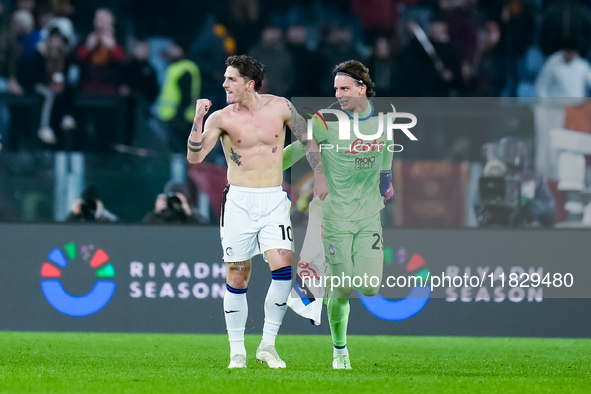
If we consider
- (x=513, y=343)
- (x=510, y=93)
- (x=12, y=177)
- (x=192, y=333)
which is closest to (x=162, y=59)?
(x=12, y=177)

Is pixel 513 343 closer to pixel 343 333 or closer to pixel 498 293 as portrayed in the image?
pixel 498 293

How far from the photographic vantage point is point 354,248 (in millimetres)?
7102

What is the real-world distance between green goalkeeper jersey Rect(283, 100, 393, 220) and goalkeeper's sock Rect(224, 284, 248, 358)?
814 millimetres

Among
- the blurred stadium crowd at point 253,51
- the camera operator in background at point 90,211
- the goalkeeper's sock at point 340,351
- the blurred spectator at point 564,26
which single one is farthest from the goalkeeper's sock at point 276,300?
the blurred spectator at point 564,26

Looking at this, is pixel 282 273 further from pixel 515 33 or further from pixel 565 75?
pixel 515 33

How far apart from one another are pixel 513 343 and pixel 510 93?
105 inches

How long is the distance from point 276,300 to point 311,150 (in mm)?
1061

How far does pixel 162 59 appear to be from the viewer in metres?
10.7

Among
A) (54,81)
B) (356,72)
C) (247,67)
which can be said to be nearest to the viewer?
(247,67)

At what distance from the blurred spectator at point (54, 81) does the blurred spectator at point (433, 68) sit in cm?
333

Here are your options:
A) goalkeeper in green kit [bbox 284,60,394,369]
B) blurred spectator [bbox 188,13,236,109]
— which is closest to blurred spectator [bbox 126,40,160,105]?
blurred spectator [bbox 188,13,236,109]

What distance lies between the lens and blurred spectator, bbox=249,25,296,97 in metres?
10.6

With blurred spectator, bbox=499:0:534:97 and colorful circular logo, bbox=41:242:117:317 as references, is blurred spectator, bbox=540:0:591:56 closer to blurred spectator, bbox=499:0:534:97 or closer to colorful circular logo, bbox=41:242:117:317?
blurred spectator, bbox=499:0:534:97

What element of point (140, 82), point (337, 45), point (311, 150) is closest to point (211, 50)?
point (140, 82)
